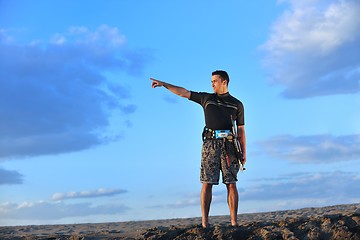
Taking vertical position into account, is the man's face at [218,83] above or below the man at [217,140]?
above

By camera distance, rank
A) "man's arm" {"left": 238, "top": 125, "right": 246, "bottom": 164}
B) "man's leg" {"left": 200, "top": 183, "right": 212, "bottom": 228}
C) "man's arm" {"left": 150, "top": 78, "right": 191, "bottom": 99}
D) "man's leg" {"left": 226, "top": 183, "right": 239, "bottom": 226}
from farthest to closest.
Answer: "man's arm" {"left": 238, "top": 125, "right": 246, "bottom": 164}, "man's arm" {"left": 150, "top": 78, "right": 191, "bottom": 99}, "man's leg" {"left": 226, "top": 183, "right": 239, "bottom": 226}, "man's leg" {"left": 200, "top": 183, "right": 212, "bottom": 228}

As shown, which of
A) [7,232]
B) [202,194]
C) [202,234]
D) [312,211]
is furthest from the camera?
[312,211]

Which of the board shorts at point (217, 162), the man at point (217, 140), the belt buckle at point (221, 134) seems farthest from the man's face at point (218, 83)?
the board shorts at point (217, 162)

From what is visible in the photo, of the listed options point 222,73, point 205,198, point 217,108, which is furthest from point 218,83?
point 205,198

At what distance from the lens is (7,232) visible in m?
12.1

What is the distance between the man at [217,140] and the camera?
7.65m

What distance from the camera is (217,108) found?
7.79m

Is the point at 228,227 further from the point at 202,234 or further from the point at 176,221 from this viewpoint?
the point at 176,221

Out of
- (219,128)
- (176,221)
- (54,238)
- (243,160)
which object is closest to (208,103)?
(219,128)

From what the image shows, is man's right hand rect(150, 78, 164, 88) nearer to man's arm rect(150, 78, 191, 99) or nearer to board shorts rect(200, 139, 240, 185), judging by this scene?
man's arm rect(150, 78, 191, 99)

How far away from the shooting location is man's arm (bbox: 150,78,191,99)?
25.8ft

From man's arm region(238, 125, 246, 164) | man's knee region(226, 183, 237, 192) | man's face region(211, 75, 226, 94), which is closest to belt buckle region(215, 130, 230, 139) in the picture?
man's arm region(238, 125, 246, 164)

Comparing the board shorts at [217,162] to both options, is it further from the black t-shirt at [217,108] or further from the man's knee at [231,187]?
the black t-shirt at [217,108]

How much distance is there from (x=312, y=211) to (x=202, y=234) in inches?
277
